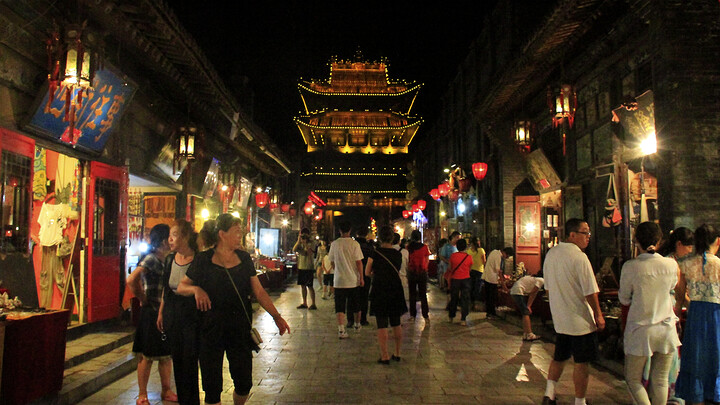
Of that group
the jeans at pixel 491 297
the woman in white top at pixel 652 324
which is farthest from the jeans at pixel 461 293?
the woman in white top at pixel 652 324

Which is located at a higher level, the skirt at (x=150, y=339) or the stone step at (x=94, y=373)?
the skirt at (x=150, y=339)

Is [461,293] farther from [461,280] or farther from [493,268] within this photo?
[493,268]

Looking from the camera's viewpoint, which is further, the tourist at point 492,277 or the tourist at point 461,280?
the tourist at point 492,277

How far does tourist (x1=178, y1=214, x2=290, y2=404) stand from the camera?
12.9 feet

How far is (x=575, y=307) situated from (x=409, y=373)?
2514 millimetres

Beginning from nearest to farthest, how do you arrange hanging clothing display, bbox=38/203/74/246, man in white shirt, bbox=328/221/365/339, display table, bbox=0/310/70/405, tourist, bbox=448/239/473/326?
display table, bbox=0/310/70/405 → hanging clothing display, bbox=38/203/74/246 → man in white shirt, bbox=328/221/365/339 → tourist, bbox=448/239/473/326

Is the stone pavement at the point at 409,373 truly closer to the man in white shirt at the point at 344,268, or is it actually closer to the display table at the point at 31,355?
the man in white shirt at the point at 344,268

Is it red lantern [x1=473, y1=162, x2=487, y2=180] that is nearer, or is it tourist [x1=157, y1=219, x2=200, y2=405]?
tourist [x1=157, y1=219, x2=200, y2=405]

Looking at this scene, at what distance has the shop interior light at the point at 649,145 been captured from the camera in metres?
8.10

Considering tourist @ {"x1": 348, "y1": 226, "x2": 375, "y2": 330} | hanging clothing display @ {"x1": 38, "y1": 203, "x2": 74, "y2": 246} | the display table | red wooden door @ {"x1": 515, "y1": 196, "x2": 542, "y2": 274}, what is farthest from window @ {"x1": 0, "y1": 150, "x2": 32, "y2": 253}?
red wooden door @ {"x1": 515, "y1": 196, "x2": 542, "y2": 274}

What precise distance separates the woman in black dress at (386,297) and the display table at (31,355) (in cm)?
386

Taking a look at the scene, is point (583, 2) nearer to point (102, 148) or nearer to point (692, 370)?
point (692, 370)

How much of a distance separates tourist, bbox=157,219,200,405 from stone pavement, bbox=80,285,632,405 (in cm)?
113

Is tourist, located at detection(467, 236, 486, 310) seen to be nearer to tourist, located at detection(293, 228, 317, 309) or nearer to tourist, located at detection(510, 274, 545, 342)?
tourist, located at detection(510, 274, 545, 342)
